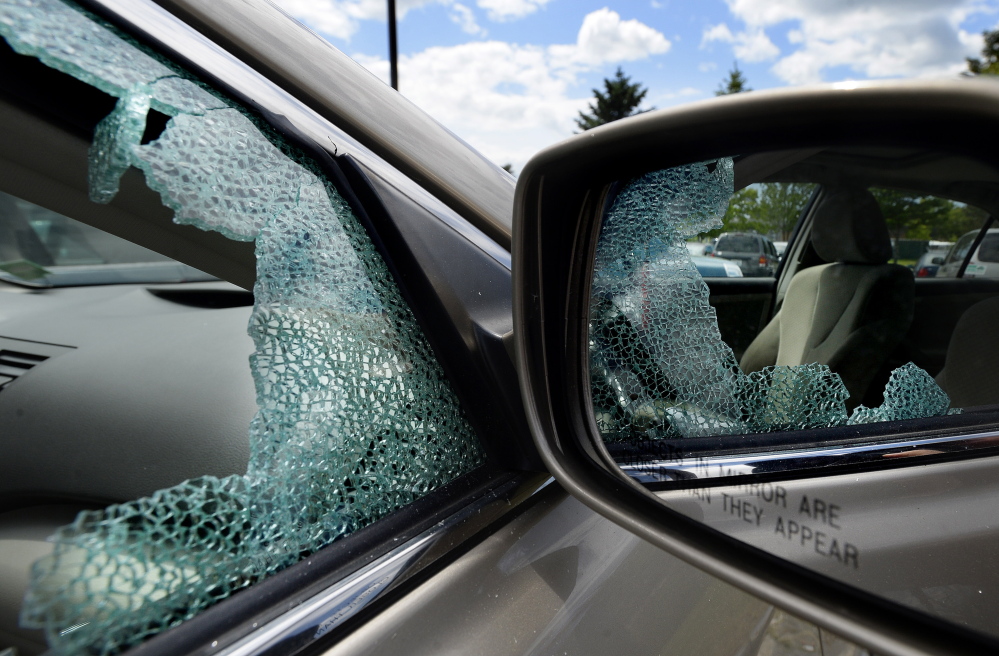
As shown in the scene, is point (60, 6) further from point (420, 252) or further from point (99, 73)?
point (420, 252)

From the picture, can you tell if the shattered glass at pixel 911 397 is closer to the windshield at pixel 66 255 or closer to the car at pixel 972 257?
the car at pixel 972 257

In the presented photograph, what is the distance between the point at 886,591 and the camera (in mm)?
1047

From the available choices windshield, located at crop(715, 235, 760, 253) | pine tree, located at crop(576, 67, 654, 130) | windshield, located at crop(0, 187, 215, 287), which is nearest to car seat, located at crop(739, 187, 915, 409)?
windshield, located at crop(715, 235, 760, 253)

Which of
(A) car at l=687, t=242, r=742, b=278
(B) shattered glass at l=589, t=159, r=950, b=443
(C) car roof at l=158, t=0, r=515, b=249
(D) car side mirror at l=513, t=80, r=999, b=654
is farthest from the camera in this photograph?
(A) car at l=687, t=242, r=742, b=278

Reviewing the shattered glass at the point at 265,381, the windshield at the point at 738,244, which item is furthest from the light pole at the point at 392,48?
the shattered glass at the point at 265,381

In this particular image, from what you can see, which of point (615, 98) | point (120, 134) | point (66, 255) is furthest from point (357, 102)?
point (615, 98)

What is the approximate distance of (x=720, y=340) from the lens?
1.41 metres

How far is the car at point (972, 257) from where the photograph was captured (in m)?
1.44

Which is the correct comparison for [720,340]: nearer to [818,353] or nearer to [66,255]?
[818,353]

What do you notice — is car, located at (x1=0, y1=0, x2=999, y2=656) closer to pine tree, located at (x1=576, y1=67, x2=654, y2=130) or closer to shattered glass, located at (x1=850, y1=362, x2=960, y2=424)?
shattered glass, located at (x1=850, y1=362, x2=960, y2=424)

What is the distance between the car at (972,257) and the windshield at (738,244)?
0.38 metres

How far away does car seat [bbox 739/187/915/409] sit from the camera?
→ 145cm

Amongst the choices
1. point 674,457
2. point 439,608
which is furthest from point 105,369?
point 674,457

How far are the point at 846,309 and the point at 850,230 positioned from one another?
0.17m
